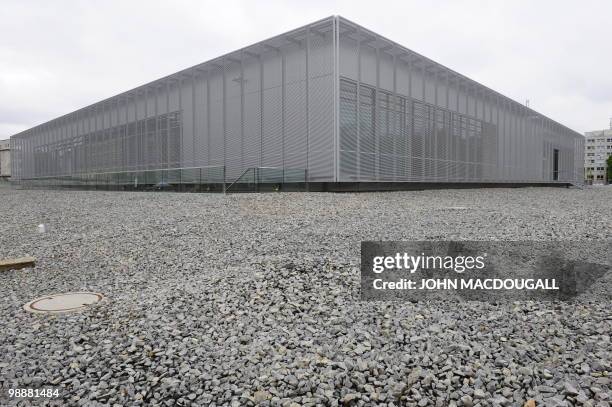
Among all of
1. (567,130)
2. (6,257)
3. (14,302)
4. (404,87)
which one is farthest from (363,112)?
(567,130)

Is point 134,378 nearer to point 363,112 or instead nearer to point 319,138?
point 319,138

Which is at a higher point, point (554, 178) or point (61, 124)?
point (61, 124)

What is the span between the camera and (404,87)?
22.6 meters

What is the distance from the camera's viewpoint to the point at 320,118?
1912 cm

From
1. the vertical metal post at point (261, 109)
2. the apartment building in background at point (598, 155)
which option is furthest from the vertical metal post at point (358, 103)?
the apartment building in background at point (598, 155)

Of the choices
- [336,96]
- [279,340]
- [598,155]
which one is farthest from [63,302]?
[598,155]

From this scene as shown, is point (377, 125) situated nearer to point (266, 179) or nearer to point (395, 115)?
point (395, 115)

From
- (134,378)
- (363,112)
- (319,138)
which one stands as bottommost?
(134,378)

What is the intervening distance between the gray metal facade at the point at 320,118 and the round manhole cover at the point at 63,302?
46.6 feet

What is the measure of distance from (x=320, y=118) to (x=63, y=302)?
50.8 feet

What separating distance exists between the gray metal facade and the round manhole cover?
559 inches

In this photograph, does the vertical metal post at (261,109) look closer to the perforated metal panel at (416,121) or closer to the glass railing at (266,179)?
the glass railing at (266,179)

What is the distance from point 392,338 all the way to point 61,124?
44.4 meters

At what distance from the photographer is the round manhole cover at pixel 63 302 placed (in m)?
4.53
